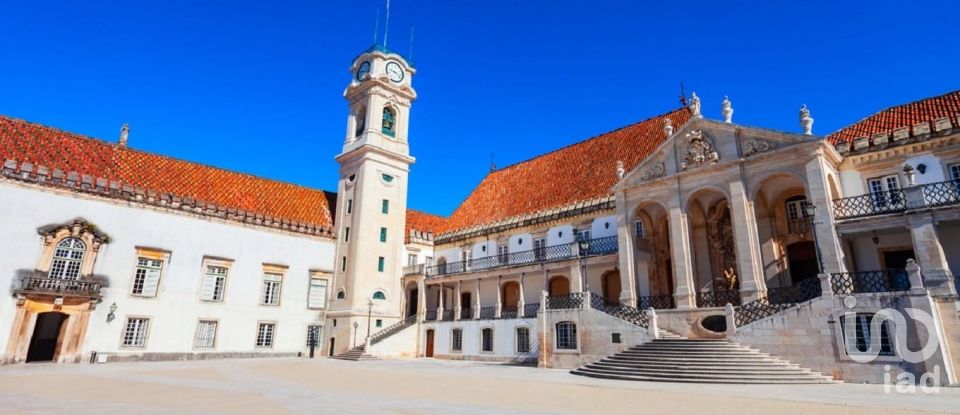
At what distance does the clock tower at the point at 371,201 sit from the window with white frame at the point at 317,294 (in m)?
0.54

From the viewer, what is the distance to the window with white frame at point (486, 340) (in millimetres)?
25156

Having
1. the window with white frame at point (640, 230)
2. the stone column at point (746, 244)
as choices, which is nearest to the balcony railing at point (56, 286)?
the window with white frame at point (640, 230)

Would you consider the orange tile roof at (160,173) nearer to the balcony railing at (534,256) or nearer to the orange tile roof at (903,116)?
the balcony railing at (534,256)

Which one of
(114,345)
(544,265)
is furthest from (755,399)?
(114,345)

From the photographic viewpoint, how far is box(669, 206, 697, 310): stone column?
60.8 ft

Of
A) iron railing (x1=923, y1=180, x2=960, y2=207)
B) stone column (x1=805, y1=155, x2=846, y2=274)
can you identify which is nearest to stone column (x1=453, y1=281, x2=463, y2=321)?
stone column (x1=805, y1=155, x2=846, y2=274)

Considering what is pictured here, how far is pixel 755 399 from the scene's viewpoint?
32.6ft

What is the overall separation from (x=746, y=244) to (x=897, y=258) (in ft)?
15.4

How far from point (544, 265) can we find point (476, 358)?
229 inches

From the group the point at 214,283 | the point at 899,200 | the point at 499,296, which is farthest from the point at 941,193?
the point at 214,283

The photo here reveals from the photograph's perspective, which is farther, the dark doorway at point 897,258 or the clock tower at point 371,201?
the clock tower at point 371,201

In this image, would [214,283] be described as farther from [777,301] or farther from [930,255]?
[930,255]

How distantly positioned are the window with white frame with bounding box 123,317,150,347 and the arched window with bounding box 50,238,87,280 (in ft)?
10.1

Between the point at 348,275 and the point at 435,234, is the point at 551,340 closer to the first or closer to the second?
the point at 348,275
